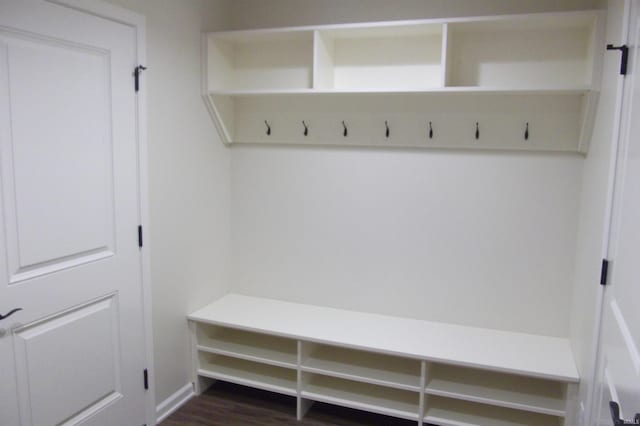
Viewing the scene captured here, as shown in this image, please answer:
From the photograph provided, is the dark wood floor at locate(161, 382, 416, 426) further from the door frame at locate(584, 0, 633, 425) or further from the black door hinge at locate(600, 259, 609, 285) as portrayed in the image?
the black door hinge at locate(600, 259, 609, 285)

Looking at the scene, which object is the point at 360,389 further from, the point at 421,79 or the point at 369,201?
the point at 421,79

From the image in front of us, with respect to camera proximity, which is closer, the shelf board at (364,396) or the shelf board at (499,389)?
the shelf board at (499,389)

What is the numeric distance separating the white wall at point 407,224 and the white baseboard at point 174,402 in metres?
0.71

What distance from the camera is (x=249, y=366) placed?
3.09 meters

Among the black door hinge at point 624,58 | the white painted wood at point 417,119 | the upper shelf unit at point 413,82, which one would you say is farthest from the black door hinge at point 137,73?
the black door hinge at point 624,58

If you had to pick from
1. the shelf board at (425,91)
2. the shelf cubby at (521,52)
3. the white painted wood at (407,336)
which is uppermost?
the shelf cubby at (521,52)

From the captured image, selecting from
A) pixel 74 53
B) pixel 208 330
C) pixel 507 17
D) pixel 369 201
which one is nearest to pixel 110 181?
pixel 74 53

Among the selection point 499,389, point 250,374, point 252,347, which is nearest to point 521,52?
point 499,389

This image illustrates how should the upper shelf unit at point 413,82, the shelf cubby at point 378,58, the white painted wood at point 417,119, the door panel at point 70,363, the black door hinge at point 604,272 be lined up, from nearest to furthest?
the black door hinge at point 604,272, the door panel at point 70,363, the upper shelf unit at point 413,82, the white painted wood at point 417,119, the shelf cubby at point 378,58

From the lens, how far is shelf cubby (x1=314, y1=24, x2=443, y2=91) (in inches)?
107

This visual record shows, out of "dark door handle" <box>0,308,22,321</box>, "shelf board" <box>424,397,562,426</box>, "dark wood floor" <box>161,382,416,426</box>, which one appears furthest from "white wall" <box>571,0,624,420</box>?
"dark door handle" <box>0,308,22,321</box>

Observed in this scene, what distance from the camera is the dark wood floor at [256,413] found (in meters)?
2.79

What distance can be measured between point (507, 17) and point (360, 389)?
2093 millimetres

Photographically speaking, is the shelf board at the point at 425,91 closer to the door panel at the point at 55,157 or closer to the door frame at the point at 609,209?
the door frame at the point at 609,209
